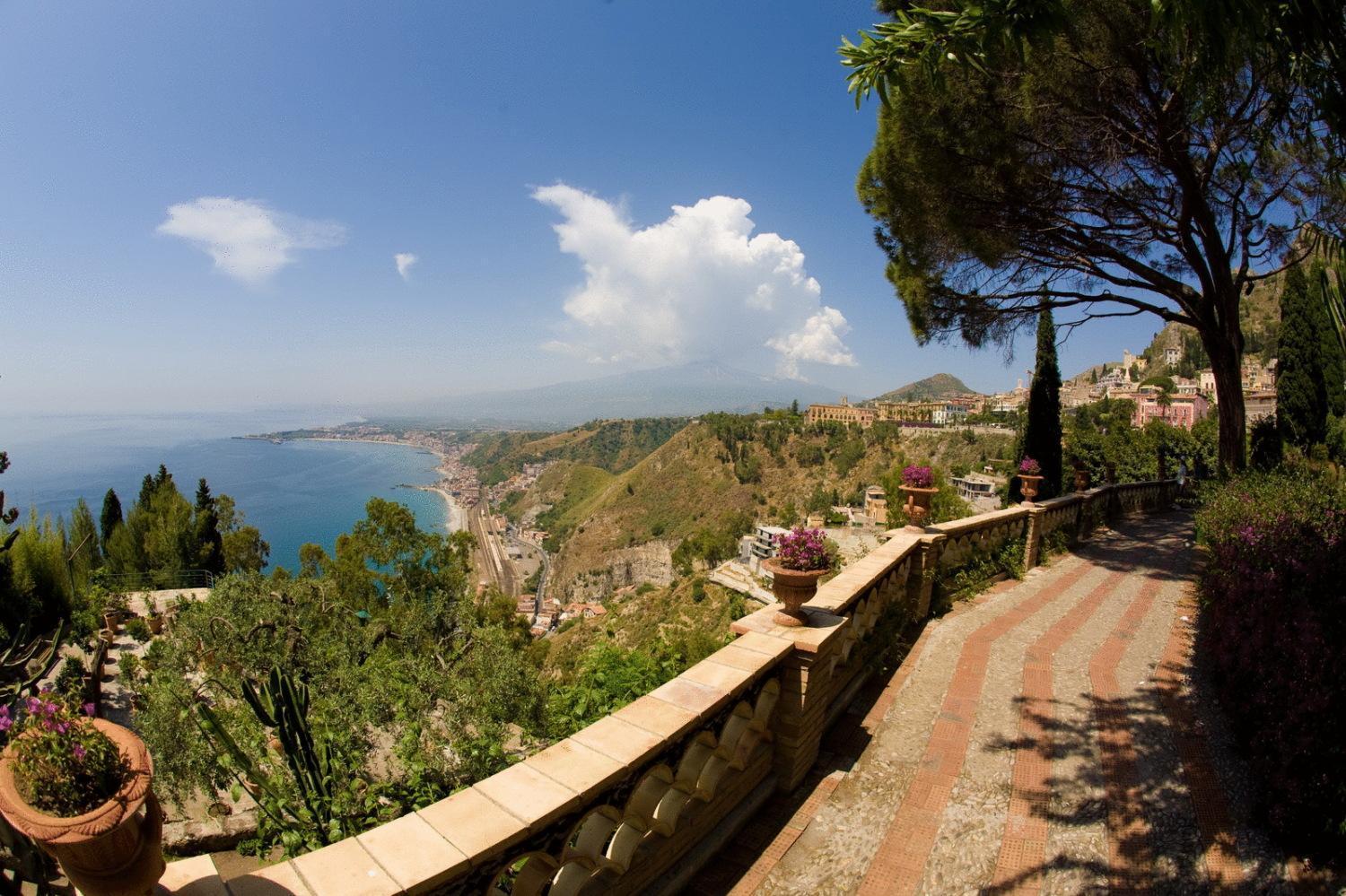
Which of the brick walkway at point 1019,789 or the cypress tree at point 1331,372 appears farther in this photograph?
the cypress tree at point 1331,372

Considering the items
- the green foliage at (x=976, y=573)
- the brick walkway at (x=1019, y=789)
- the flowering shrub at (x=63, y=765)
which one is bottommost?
the brick walkway at (x=1019, y=789)

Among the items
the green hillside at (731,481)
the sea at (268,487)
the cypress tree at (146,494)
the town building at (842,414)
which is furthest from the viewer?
the town building at (842,414)

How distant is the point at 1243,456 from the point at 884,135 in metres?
8.12

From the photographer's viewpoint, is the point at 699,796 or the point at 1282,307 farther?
the point at 1282,307

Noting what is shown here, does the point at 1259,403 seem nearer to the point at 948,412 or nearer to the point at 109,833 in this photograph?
the point at 109,833

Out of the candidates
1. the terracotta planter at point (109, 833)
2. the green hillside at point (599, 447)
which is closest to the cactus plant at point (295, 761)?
the terracotta planter at point (109, 833)

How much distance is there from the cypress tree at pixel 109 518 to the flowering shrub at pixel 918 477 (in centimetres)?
3292

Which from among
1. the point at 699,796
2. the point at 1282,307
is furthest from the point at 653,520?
the point at 699,796

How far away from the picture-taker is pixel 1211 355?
9.77 m

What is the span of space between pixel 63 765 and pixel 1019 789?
13.3 ft

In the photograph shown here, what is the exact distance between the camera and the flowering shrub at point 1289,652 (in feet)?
8.84

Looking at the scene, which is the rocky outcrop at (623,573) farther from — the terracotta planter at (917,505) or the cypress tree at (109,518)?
the terracotta planter at (917,505)

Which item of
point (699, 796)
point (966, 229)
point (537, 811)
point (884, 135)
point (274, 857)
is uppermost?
point (884, 135)

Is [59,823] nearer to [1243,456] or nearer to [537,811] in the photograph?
[537,811]
